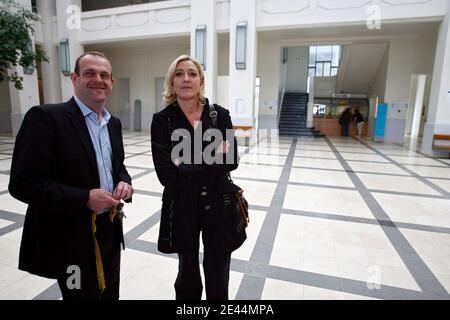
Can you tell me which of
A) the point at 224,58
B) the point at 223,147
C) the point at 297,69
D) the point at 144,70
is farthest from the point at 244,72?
the point at 297,69

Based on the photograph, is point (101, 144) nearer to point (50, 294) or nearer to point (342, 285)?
point (50, 294)

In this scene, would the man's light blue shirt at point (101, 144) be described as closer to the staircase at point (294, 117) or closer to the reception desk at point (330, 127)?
the staircase at point (294, 117)

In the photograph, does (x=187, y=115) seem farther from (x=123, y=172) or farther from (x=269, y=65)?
(x=269, y=65)

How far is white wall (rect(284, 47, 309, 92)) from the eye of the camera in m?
18.4

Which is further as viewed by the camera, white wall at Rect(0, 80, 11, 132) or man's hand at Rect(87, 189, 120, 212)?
white wall at Rect(0, 80, 11, 132)

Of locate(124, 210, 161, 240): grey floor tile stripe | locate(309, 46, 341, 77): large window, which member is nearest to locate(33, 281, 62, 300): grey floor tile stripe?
locate(124, 210, 161, 240): grey floor tile stripe

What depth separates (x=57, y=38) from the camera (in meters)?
12.6

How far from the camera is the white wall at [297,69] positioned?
18.4 m

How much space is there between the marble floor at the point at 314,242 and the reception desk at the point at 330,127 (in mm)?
9688

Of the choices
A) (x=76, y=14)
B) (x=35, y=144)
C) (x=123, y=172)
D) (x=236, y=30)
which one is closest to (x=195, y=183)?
(x=123, y=172)

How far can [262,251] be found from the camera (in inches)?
109

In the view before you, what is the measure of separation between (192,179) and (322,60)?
69.1 ft

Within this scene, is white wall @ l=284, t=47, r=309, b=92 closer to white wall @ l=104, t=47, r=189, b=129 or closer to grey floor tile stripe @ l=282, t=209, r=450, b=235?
white wall @ l=104, t=47, r=189, b=129

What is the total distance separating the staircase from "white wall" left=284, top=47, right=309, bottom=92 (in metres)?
1.23
